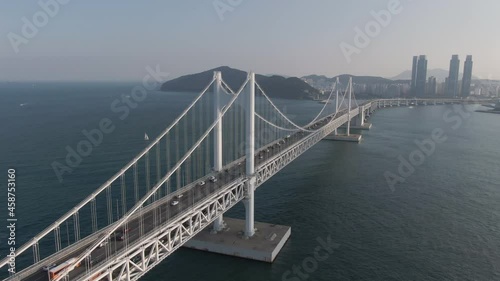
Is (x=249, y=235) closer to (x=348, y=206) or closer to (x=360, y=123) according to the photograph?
(x=348, y=206)

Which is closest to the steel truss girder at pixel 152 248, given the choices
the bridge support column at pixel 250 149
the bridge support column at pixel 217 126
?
the bridge support column at pixel 250 149

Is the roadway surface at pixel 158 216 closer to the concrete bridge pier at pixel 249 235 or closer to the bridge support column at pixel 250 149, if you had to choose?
the bridge support column at pixel 250 149

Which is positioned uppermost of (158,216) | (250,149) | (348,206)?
(250,149)

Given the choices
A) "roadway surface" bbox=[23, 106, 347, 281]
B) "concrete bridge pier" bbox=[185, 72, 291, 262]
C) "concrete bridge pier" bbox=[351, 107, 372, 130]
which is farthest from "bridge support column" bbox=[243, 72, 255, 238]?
"concrete bridge pier" bbox=[351, 107, 372, 130]

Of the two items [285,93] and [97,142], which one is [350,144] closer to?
[97,142]

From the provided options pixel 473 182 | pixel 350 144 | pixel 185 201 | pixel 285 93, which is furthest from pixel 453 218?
pixel 285 93

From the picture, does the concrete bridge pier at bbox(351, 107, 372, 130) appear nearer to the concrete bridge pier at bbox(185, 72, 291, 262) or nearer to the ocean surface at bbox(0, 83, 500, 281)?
the ocean surface at bbox(0, 83, 500, 281)

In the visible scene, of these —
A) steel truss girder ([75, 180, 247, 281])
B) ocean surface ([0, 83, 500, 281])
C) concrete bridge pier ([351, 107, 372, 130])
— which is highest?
steel truss girder ([75, 180, 247, 281])

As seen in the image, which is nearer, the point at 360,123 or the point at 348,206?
the point at 348,206

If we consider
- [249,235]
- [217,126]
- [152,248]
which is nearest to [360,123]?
[249,235]
